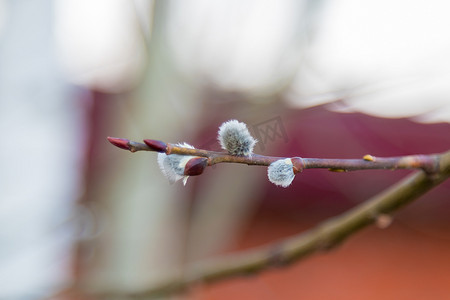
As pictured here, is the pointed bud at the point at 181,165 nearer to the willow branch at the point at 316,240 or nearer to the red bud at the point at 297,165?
the red bud at the point at 297,165

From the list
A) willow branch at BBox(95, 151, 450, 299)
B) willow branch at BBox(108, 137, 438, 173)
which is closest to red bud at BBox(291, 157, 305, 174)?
willow branch at BBox(108, 137, 438, 173)

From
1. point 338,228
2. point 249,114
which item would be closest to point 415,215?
point 249,114

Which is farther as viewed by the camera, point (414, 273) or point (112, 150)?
point (414, 273)

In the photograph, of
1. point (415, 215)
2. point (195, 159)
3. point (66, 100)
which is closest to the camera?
point (195, 159)

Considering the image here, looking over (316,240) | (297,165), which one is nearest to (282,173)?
(297,165)

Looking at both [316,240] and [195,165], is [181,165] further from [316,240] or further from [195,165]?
[316,240]

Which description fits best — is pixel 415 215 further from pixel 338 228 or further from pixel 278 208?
pixel 338 228

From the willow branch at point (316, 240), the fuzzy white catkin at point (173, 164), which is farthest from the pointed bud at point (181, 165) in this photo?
the willow branch at point (316, 240)
